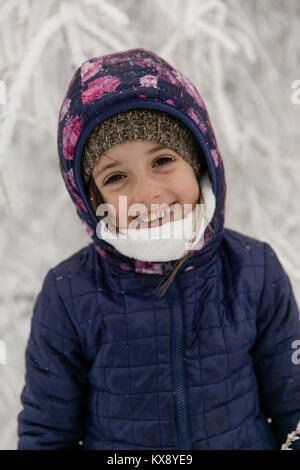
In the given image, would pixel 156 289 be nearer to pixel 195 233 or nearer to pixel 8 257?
pixel 195 233

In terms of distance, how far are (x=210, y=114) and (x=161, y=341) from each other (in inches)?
43.3

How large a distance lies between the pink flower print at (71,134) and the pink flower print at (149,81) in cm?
19

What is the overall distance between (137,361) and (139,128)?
2.23ft

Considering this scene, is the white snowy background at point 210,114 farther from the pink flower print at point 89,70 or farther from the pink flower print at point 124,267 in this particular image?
the pink flower print at point 124,267

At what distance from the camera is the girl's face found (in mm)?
1046

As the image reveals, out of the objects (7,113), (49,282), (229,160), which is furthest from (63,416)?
(229,160)

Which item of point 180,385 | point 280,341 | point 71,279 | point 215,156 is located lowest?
point 180,385

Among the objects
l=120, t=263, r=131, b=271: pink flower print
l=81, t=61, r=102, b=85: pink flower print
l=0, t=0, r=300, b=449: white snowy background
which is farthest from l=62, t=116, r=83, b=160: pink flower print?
l=0, t=0, r=300, b=449: white snowy background

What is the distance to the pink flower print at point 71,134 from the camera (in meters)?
1.05

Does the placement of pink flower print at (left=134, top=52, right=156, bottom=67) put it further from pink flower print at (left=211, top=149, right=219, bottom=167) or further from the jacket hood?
pink flower print at (left=211, top=149, right=219, bottom=167)

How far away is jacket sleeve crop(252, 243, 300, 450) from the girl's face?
39 cm

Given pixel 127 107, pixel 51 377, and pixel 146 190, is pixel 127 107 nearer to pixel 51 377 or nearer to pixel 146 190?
pixel 146 190

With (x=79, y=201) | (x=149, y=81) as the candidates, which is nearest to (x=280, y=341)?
(x=79, y=201)

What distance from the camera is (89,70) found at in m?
1.11
